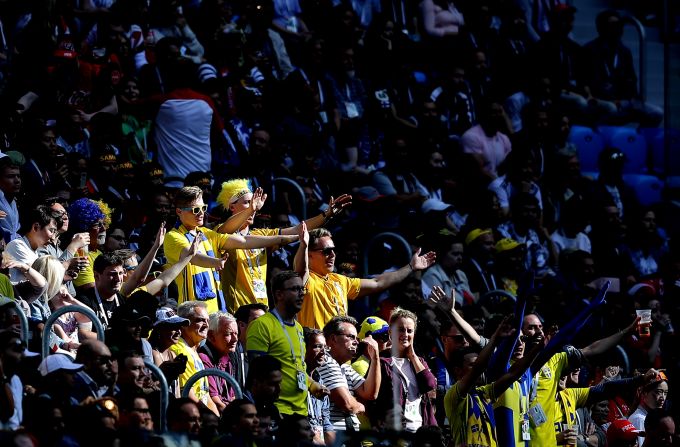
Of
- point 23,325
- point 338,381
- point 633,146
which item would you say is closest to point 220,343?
point 338,381

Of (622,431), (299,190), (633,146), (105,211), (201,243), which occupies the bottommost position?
(622,431)

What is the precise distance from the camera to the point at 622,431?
12.4 meters

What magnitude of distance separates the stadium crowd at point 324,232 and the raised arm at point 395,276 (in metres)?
0.02

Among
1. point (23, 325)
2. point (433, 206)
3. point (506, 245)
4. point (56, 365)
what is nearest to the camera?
point (56, 365)

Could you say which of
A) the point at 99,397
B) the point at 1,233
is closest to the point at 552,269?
the point at 1,233

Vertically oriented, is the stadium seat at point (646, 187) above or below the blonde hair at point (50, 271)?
below

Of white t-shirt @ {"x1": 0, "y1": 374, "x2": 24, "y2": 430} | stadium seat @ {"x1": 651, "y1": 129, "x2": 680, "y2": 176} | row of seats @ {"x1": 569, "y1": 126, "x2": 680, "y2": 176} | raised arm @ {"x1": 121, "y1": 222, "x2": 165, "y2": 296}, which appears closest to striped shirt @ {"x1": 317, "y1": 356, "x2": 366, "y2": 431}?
raised arm @ {"x1": 121, "y1": 222, "x2": 165, "y2": 296}

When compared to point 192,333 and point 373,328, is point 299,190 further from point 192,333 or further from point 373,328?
point 192,333

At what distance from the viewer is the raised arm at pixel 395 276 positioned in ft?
42.6

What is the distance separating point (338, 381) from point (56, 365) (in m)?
2.50

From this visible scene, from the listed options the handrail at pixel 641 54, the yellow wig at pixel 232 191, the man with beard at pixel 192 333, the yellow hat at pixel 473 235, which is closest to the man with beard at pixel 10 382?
the man with beard at pixel 192 333

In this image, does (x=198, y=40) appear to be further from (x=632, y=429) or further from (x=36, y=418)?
(x=36, y=418)

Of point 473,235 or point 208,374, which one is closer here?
point 208,374

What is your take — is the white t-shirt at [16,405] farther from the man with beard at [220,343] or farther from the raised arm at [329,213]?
the raised arm at [329,213]
